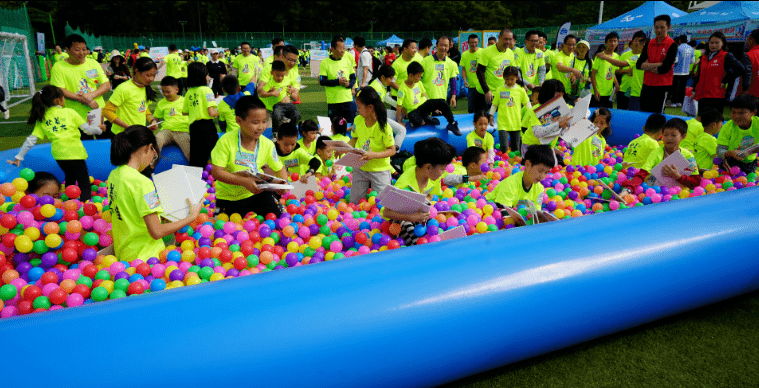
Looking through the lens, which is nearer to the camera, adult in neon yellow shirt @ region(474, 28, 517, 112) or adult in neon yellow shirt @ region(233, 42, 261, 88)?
adult in neon yellow shirt @ region(474, 28, 517, 112)

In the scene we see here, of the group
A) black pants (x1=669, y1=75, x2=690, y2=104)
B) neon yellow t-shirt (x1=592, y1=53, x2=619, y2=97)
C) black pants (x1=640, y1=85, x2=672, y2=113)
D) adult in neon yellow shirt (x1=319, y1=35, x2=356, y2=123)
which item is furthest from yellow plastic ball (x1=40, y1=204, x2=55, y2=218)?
black pants (x1=669, y1=75, x2=690, y2=104)

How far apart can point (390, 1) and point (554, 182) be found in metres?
53.8

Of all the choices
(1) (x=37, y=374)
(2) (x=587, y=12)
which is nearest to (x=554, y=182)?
(1) (x=37, y=374)

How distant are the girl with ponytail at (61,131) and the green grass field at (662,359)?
395 centimetres

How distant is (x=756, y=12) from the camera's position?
525 inches

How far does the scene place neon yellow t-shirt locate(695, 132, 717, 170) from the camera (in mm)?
4941

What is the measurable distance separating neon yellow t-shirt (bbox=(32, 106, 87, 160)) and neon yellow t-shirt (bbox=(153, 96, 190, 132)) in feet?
3.79

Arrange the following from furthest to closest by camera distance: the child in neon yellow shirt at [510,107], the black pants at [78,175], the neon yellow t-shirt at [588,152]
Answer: the child in neon yellow shirt at [510,107] < the neon yellow t-shirt at [588,152] < the black pants at [78,175]

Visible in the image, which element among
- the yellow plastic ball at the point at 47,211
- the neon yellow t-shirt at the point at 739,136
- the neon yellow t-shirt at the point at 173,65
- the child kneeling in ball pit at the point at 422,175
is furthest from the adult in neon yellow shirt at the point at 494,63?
the neon yellow t-shirt at the point at 173,65

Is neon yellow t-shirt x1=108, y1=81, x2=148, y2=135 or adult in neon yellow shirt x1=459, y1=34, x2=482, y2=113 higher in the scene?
adult in neon yellow shirt x1=459, y1=34, x2=482, y2=113

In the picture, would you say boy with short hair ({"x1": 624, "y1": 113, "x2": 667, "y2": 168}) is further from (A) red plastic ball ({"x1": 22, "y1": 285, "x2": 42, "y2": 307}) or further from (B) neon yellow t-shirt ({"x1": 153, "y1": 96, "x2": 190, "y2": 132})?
(A) red plastic ball ({"x1": 22, "y1": 285, "x2": 42, "y2": 307})

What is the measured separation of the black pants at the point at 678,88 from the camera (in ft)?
34.7

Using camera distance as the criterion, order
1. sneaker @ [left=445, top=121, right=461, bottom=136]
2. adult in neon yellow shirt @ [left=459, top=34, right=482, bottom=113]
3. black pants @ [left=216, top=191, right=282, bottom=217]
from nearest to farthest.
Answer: black pants @ [left=216, top=191, right=282, bottom=217] < sneaker @ [left=445, top=121, right=461, bottom=136] < adult in neon yellow shirt @ [left=459, top=34, right=482, bottom=113]

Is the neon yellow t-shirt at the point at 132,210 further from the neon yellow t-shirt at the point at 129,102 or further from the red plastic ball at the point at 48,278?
the neon yellow t-shirt at the point at 129,102
